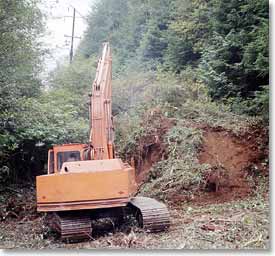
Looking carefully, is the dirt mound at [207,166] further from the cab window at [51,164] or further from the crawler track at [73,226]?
the cab window at [51,164]

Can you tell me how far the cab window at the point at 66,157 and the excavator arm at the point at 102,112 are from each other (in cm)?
11

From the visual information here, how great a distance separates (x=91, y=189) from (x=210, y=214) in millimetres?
833

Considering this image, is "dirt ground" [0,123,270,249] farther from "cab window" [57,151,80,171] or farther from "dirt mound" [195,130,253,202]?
"cab window" [57,151,80,171]

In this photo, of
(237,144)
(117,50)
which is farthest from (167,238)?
(117,50)

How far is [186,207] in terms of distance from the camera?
12.3 ft

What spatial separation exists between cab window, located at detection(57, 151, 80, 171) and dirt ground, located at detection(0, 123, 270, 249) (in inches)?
11.2

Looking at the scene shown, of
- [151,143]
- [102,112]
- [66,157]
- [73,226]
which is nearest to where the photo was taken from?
[73,226]

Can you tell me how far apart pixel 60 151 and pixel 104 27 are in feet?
3.25

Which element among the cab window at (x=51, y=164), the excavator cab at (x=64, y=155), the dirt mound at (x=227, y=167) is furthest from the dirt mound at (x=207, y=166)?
the cab window at (x=51, y=164)

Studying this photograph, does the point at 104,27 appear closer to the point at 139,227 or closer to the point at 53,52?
the point at 53,52

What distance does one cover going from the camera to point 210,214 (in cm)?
353

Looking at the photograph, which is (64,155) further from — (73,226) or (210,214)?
(210,214)

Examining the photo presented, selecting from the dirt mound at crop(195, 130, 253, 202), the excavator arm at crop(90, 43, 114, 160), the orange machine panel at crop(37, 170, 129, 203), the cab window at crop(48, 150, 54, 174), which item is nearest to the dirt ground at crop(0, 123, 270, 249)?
the dirt mound at crop(195, 130, 253, 202)

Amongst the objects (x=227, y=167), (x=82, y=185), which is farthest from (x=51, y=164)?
(x=227, y=167)
